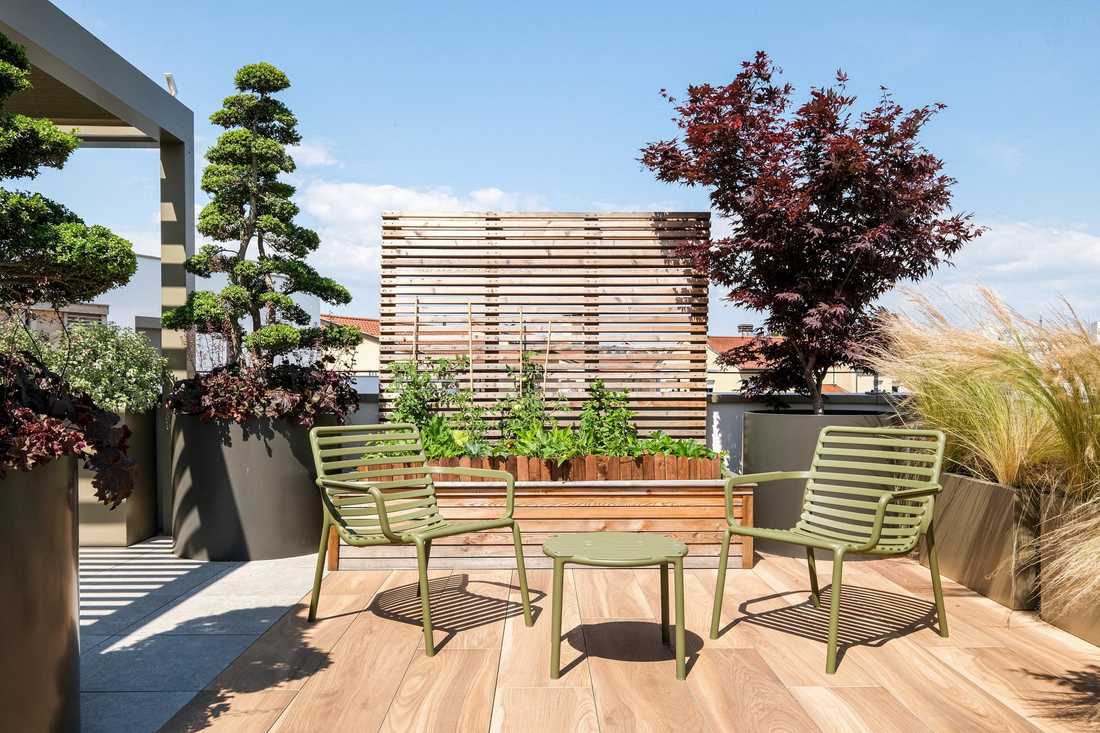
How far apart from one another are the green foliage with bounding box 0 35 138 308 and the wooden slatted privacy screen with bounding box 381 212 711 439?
2.72 metres

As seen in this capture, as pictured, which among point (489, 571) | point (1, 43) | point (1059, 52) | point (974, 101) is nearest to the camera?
point (1, 43)

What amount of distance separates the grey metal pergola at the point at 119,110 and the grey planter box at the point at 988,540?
16.6 ft

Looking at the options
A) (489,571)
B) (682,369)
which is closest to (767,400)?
(682,369)

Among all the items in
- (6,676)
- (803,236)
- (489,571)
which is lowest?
(489,571)

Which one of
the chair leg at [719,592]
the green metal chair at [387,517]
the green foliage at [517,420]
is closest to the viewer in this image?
the green metal chair at [387,517]

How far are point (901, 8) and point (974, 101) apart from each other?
892 mm

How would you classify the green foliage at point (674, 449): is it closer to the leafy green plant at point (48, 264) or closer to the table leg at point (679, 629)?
the table leg at point (679, 629)

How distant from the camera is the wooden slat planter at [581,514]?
445 centimetres

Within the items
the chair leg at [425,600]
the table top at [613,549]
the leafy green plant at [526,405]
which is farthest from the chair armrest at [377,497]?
the leafy green plant at [526,405]

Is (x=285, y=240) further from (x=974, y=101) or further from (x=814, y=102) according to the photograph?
(x=974, y=101)

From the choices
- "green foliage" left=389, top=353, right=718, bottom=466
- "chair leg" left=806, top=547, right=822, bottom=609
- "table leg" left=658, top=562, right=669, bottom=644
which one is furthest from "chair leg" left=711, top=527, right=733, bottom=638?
"green foliage" left=389, top=353, right=718, bottom=466

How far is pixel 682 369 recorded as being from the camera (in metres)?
5.85

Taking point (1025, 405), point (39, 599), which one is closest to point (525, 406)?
point (1025, 405)

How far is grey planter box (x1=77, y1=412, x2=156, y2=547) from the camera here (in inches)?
193
